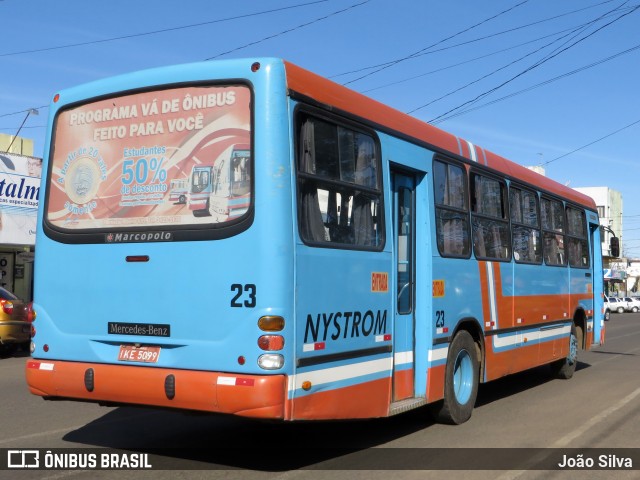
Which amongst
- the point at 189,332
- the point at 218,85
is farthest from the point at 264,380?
the point at 218,85

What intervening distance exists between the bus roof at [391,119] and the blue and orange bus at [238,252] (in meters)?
0.02

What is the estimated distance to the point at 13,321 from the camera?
1602cm

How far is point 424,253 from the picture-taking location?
8.19 metres

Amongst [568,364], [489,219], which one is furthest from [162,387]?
[568,364]

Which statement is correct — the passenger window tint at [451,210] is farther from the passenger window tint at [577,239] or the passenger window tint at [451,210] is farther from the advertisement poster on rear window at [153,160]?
the passenger window tint at [577,239]

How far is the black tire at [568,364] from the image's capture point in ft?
43.7

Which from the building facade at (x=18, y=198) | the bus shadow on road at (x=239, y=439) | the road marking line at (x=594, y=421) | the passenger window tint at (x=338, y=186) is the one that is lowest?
the road marking line at (x=594, y=421)

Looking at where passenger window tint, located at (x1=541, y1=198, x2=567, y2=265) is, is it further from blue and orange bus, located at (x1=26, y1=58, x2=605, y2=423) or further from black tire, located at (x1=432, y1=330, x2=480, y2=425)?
blue and orange bus, located at (x1=26, y1=58, x2=605, y2=423)

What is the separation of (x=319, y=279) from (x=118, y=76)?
2.59 metres

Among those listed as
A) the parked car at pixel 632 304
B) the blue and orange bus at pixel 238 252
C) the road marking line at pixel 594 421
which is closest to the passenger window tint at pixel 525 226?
the road marking line at pixel 594 421

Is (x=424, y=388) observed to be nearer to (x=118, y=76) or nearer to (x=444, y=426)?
(x=444, y=426)

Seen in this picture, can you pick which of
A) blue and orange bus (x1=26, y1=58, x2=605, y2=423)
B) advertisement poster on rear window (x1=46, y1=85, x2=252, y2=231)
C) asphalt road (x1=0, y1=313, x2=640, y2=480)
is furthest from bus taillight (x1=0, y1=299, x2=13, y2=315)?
advertisement poster on rear window (x1=46, y1=85, x2=252, y2=231)

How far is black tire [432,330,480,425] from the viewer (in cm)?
856

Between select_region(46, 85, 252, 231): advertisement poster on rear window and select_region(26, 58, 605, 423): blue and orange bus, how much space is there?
14 mm
